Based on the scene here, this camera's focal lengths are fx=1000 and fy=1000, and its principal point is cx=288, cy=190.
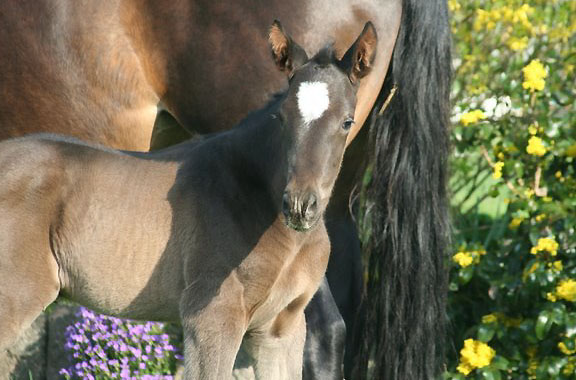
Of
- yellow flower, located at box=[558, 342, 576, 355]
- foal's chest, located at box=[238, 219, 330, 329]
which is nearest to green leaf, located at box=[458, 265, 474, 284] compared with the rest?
yellow flower, located at box=[558, 342, 576, 355]

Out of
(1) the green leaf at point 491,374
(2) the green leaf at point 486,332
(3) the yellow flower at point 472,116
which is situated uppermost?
(3) the yellow flower at point 472,116

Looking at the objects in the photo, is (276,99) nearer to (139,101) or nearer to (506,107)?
(139,101)

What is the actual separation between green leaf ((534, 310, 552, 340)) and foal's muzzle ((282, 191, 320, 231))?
6.44 ft

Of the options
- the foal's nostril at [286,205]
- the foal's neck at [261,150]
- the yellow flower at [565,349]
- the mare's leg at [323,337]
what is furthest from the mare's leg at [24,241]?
the yellow flower at [565,349]

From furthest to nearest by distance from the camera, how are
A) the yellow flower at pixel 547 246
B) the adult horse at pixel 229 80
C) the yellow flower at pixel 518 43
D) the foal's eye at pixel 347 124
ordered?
the yellow flower at pixel 518 43
the yellow flower at pixel 547 246
the adult horse at pixel 229 80
the foal's eye at pixel 347 124

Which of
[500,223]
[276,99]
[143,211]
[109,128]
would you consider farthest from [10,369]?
[500,223]

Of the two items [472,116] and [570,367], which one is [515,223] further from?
[570,367]

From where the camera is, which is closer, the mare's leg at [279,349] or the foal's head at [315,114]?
the foal's head at [315,114]

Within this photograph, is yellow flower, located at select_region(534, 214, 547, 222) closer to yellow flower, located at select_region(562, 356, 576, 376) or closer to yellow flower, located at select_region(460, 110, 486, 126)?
yellow flower, located at select_region(460, 110, 486, 126)

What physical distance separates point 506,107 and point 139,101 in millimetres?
2218

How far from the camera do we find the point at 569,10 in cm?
547

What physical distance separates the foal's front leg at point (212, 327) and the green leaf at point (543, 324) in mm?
1805

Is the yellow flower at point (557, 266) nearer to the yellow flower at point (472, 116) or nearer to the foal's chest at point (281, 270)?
the yellow flower at point (472, 116)

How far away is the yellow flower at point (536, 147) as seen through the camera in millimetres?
4508
